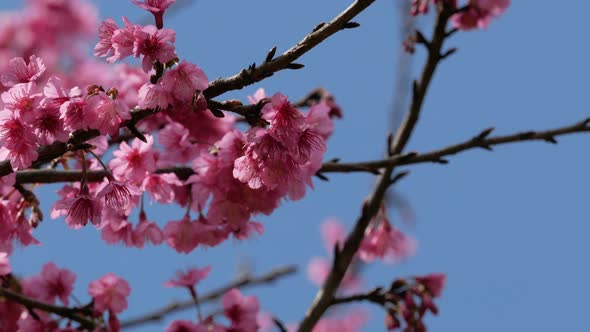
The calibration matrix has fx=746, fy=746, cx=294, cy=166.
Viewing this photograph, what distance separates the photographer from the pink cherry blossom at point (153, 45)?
205 cm

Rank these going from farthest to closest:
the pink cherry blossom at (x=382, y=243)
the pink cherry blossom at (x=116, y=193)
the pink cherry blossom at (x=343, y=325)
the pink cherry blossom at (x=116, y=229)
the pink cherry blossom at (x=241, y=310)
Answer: the pink cherry blossom at (x=343, y=325), the pink cherry blossom at (x=382, y=243), the pink cherry blossom at (x=241, y=310), the pink cherry blossom at (x=116, y=229), the pink cherry blossom at (x=116, y=193)

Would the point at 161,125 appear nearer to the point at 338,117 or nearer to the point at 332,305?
the point at 338,117

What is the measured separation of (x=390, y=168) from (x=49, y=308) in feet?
5.16

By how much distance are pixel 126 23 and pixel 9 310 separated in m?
A: 1.81

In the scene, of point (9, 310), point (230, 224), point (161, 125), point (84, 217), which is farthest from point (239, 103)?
point (9, 310)

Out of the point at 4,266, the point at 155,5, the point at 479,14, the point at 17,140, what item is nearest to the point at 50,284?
the point at 4,266

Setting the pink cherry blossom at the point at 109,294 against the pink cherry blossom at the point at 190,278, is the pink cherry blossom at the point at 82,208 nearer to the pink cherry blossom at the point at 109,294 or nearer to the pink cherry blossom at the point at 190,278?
the pink cherry blossom at the point at 109,294

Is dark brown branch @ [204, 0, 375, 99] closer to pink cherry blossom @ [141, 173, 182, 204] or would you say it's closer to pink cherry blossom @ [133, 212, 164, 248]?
pink cherry blossom @ [141, 173, 182, 204]

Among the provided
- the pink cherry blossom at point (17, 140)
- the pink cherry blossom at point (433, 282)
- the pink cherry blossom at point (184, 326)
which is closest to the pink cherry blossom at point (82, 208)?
the pink cherry blossom at point (17, 140)

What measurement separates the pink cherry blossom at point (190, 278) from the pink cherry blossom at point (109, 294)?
0.45 meters

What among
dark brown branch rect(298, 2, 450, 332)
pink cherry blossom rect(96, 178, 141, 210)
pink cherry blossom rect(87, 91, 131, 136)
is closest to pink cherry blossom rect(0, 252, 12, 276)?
pink cherry blossom rect(96, 178, 141, 210)

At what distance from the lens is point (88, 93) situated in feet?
7.04

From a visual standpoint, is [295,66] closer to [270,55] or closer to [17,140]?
[270,55]

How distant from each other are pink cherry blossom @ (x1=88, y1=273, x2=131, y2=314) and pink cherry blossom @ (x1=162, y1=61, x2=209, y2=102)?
1.39m
